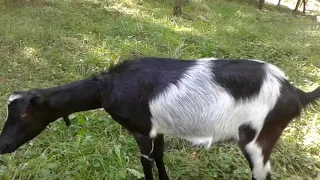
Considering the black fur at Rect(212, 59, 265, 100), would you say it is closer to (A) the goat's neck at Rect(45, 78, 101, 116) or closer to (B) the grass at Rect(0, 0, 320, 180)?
(A) the goat's neck at Rect(45, 78, 101, 116)

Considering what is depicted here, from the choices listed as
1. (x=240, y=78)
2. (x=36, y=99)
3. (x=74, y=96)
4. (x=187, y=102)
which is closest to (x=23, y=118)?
(x=36, y=99)

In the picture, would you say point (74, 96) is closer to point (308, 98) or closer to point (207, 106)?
point (207, 106)

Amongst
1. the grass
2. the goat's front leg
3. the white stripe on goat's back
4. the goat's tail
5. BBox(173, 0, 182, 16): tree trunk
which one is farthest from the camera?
BBox(173, 0, 182, 16): tree trunk

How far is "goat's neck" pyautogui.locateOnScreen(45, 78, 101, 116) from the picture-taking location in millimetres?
3305

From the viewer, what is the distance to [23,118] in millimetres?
3209

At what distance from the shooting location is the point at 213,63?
3.32m

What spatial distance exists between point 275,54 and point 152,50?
Answer: 2482mm

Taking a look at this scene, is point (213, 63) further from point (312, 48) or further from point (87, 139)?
point (312, 48)

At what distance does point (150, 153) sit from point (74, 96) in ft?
2.76

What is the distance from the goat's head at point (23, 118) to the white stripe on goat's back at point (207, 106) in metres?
0.91

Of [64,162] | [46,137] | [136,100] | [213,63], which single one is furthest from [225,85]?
[46,137]

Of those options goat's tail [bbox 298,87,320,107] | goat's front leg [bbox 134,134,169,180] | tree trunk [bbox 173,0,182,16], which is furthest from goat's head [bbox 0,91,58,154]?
tree trunk [bbox 173,0,182,16]

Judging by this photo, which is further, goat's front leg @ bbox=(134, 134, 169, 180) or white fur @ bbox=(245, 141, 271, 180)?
goat's front leg @ bbox=(134, 134, 169, 180)

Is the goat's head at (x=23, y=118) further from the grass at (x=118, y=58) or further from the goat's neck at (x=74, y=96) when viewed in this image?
the grass at (x=118, y=58)
